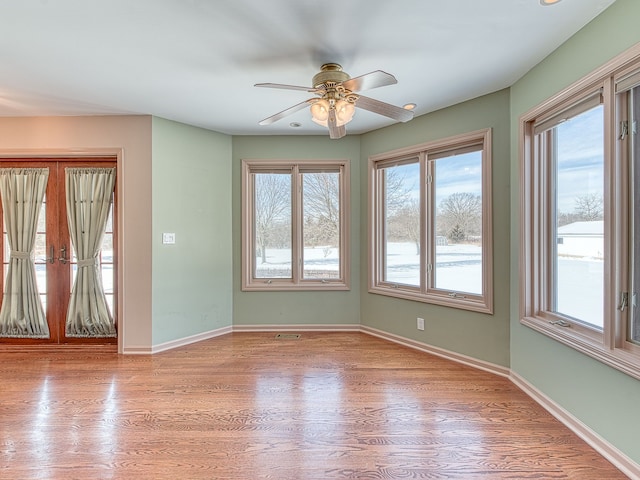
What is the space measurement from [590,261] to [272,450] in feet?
7.67

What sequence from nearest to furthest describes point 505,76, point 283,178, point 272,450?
1. point 272,450
2. point 505,76
3. point 283,178

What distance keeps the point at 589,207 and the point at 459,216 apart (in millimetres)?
1315

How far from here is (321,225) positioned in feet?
15.0

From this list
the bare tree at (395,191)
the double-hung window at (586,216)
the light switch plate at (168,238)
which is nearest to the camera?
the double-hung window at (586,216)

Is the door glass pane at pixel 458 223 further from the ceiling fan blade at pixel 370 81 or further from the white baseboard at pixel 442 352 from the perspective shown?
the ceiling fan blade at pixel 370 81

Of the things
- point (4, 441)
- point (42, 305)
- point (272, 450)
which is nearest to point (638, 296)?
point (272, 450)

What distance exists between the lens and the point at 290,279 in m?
4.60

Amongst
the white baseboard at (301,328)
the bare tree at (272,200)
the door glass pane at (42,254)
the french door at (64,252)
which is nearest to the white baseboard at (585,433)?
the white baseboard at (301,328)

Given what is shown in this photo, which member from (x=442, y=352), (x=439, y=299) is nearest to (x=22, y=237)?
(x=439, y=299)

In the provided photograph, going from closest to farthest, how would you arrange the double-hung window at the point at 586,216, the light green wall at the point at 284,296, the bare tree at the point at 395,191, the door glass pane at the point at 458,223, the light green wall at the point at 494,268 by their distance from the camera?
the double-hung window at the point at 586,216 < the light green wall at the point at 494,268 < the door glass pane at the point at 458,223 < the bare tree at the point at 395,191 < the light green wall at the point at 284,296

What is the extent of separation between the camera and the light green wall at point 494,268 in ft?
10.2

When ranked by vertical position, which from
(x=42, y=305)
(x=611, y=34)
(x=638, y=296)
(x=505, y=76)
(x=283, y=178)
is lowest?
(x=42, y=305)

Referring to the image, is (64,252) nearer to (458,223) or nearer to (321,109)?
(321,109)

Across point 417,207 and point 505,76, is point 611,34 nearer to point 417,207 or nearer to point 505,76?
point 505,76
